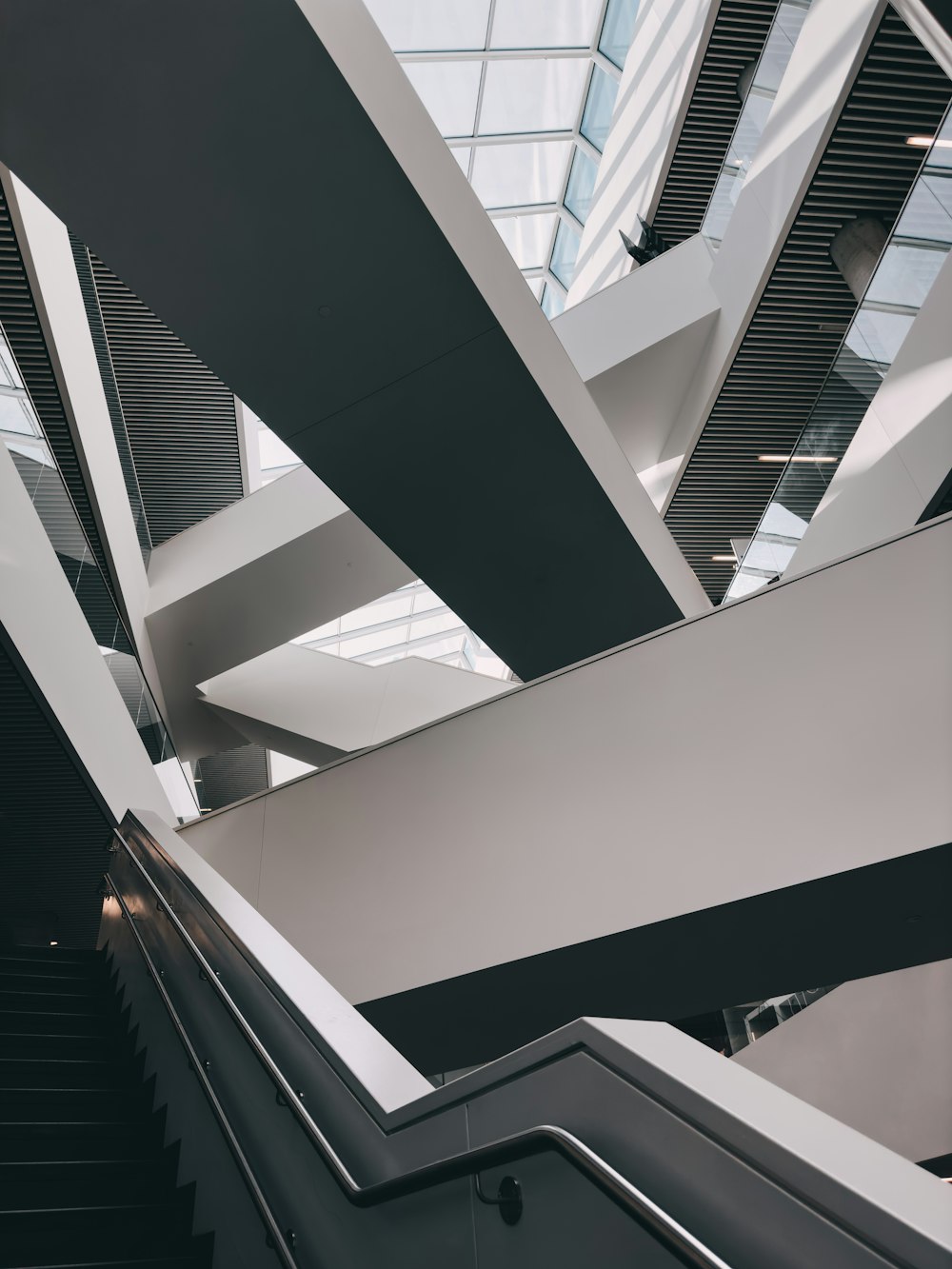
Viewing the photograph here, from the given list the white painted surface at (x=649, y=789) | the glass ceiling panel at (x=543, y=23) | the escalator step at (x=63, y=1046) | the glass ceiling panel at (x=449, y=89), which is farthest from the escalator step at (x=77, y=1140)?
the glass ceiling panel at (x=543, y=23)

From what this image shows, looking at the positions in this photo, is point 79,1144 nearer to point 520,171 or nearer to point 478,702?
point 478,702

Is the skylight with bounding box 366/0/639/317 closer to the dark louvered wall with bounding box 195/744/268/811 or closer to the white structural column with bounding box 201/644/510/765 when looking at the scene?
the white structural column with bounding box 201/644/510/765

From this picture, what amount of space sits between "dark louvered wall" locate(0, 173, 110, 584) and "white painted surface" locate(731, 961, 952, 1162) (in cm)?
964

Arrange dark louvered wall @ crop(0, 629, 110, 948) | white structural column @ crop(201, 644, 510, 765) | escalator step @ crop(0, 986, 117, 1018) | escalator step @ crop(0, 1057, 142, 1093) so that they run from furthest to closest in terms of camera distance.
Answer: white structural column @ crop(201, 644, 510, 765)
dark louvered wall @ crop(0, 629, 110, 948)
escalator step @ crop(0, 986, 117, 1018)
escalator step @ crop(0, 1057, 142, 1093)

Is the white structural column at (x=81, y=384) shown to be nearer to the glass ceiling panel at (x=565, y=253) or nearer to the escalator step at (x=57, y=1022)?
the escalator step at (x=57, y=1022)

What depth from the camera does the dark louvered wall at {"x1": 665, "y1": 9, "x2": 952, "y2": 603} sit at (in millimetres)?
6879

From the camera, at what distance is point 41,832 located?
21.2ft

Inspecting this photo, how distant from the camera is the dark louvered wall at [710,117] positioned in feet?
32.6

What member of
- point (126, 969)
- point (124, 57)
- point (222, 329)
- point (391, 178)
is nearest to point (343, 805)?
point (126, 969)

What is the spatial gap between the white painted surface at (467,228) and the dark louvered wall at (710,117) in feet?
21.9

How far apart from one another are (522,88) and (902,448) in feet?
33.4

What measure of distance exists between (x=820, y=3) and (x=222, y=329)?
6.10 meters

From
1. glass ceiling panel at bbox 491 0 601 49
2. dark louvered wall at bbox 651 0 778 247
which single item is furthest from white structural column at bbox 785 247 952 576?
glass ceiling panel at bbox 491 0 601 49

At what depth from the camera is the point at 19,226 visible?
7.09 metres
